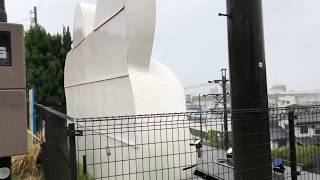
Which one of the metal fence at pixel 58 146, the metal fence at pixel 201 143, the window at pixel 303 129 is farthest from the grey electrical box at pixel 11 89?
the window at pixel 303 129

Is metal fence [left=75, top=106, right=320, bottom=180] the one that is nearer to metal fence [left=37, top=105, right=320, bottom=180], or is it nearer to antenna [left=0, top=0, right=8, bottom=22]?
metal fence [left=37, top=105, right=320, bottom=180]

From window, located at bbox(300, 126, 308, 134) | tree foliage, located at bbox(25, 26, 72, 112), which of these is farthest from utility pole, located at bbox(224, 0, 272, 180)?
tree foliage, located at bbox(25, 26, 72, 112)

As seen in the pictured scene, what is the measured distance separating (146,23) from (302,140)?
2753 mm

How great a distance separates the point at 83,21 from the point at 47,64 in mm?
10483

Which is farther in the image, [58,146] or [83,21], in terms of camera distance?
[83,21]

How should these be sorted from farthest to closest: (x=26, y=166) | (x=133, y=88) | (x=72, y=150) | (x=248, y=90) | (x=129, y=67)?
(x=26, y=166) < (x=129, y=67) < (x=133, y=88) < (x=248, y=90) < (x=72, y=150)

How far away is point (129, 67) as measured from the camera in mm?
6730

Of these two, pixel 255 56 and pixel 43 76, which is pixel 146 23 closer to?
pixel 255 56

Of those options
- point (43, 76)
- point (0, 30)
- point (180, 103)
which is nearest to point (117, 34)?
point (180, 103)

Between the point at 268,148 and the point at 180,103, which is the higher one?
the point at 180,103

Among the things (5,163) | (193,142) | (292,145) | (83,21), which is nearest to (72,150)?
(5,163)

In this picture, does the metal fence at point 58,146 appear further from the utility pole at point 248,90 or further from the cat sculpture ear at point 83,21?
the cat sculpture ear at point 83,21

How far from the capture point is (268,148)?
4496 millimetres

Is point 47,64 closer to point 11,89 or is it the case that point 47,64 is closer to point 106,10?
point 106,10
